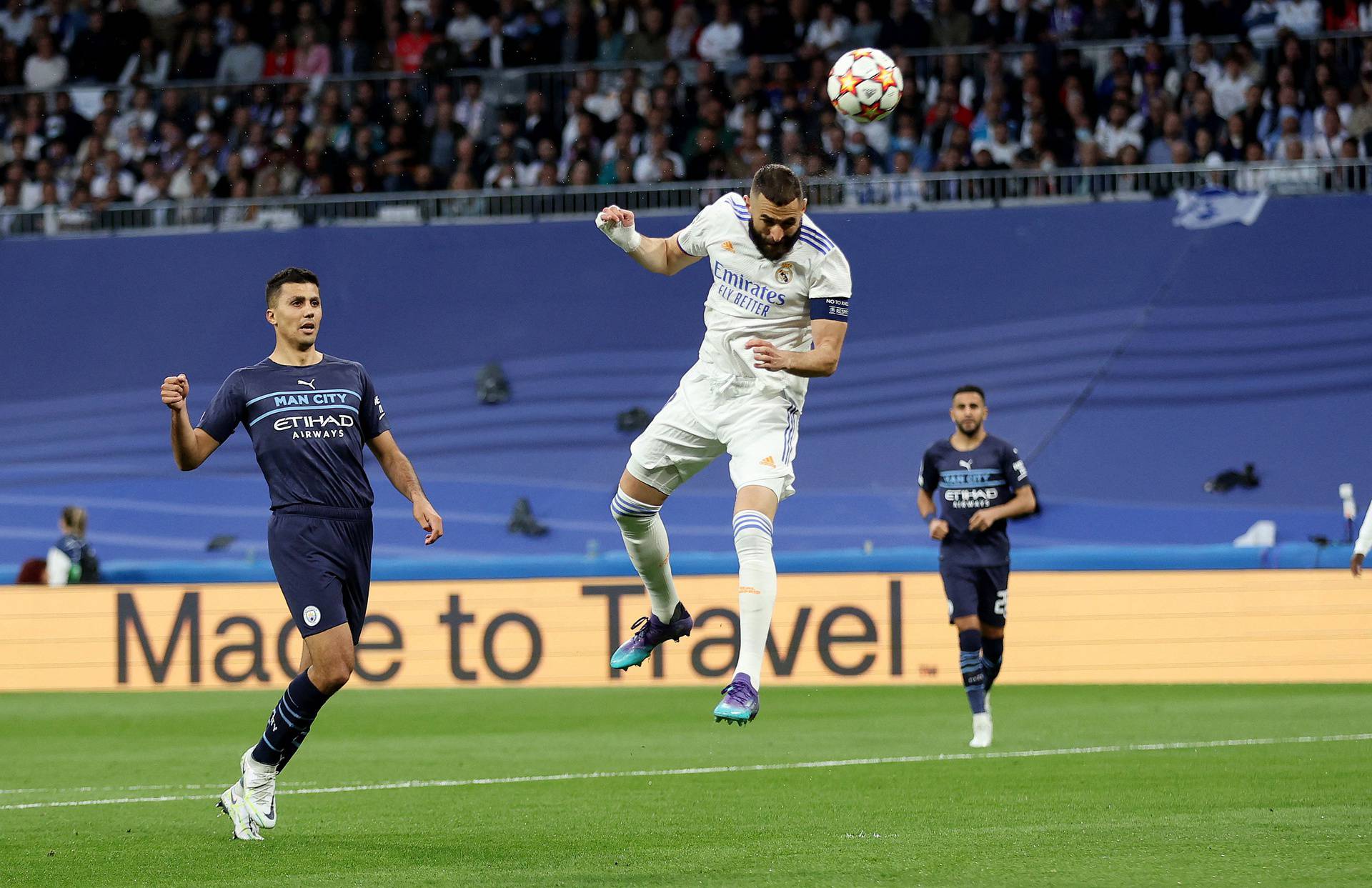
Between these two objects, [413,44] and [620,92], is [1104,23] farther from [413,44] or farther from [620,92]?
[413,44]

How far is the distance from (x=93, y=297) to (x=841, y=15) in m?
9.72

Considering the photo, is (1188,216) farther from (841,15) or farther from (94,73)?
(94,73)

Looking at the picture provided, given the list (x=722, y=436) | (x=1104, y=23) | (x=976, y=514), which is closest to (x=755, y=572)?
(x=722, y=436)

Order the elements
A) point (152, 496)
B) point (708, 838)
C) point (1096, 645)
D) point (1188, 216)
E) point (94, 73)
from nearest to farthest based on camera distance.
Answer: point (708, 838)
point (1096, 645)
point (1188, 216)
point (152, 496)
point (94, 73)

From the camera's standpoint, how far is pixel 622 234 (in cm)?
794

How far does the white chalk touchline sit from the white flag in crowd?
32.2 ft

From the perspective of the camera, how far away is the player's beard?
305 inches

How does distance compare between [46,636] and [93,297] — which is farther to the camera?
[93,297]

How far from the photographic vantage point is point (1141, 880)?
20.3 feet

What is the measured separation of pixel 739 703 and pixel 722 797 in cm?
221

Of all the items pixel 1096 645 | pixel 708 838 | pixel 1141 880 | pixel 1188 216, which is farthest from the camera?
pixel 1188 216

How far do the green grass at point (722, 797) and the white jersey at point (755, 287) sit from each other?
6.76 feet

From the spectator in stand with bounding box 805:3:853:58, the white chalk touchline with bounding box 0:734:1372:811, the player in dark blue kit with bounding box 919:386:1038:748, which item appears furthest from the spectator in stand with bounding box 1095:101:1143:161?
the white chalk touchline with bounding box 0:734:1372:811

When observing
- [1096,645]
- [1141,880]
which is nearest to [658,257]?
[1141,880]
